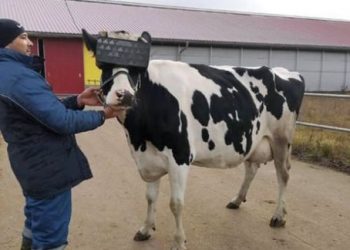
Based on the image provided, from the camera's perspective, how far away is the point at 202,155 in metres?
4.34

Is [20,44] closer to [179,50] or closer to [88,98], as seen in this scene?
[88,98]

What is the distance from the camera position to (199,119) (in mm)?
4219

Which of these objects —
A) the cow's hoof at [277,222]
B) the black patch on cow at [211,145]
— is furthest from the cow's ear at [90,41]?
the cow's hoof at [277,222]

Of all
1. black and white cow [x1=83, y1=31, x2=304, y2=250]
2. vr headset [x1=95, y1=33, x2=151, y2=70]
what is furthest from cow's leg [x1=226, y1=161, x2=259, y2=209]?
vr headset [x1=95, y1=33, x2=151, y2=70]

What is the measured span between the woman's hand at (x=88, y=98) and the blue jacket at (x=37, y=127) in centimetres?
44

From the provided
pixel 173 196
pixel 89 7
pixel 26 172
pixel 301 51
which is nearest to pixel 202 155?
pixel 173 196

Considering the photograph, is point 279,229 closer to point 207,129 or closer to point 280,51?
point 207,129

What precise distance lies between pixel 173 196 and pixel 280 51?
93.7 ft

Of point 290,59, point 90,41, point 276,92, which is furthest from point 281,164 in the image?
point 290,59

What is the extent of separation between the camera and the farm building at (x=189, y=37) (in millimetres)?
24234

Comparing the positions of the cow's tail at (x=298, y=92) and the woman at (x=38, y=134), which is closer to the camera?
the woman at (x=38, y=134)

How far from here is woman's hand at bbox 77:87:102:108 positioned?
10.6ft

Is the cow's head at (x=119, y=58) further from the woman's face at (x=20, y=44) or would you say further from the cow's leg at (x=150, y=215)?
the cow's leg at (x=150, y=215)

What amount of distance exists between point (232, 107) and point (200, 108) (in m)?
0.45
